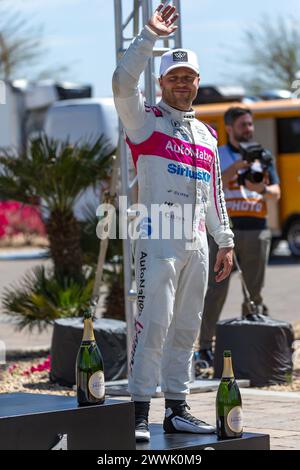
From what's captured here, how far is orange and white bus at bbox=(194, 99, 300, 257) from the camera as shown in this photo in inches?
924

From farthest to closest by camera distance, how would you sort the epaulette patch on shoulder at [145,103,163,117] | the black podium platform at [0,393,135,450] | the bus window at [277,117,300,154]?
1. the bus window at [277,117,300,154]
2. the epaulette patch on shoulder at [145,103,163,117]
3. the black podium platform at [0,393,135,450]

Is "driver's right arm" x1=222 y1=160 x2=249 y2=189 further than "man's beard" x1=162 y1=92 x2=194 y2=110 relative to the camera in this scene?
Yes

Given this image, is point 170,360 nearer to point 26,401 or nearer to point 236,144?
point 26,401

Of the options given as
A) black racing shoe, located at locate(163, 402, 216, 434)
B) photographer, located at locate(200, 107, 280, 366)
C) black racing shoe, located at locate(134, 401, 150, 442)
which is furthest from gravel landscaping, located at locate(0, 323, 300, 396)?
black racing shoe, located at locate(134, 401, 150, 442)

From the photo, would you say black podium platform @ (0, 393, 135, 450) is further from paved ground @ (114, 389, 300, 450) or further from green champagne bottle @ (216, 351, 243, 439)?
paved ground @ (114, 389, 300, 450)

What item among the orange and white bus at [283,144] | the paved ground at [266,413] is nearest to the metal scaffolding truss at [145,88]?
the paved ground at [266,413]

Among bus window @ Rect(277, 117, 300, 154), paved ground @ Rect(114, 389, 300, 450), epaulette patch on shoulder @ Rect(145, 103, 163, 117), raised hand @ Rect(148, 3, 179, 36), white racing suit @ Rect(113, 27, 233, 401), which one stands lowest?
paved ground @ Rect(114, 389, 300, 450)

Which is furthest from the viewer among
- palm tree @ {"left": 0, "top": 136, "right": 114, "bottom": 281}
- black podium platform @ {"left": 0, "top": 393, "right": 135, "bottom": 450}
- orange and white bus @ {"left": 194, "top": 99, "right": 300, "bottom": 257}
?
orange and white bus @ {"left": 194, "top": 99, "right": 300, "bottom": 257}

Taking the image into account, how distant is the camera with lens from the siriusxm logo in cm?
361

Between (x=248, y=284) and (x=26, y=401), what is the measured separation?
15.6 ft

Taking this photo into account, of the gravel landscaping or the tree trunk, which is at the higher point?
the tree trunk

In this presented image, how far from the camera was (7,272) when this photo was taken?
75.4 feet

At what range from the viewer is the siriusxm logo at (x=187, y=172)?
22.3 feet
